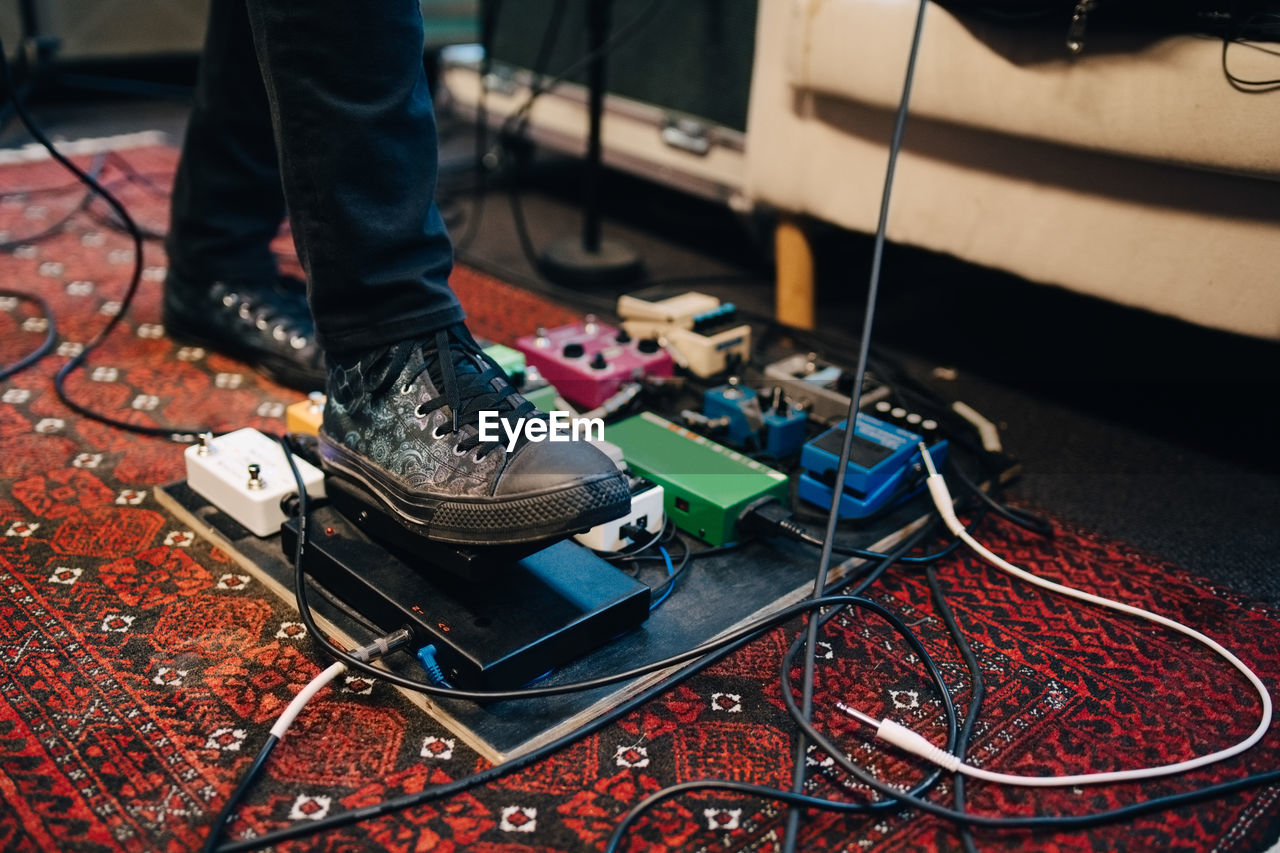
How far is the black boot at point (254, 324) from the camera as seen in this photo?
4.10ft

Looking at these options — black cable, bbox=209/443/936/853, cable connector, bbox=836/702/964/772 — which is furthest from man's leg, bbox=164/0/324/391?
cable connector, bbox=836/702/964/772

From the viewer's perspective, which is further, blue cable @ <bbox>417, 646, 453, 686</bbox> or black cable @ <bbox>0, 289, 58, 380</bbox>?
black cable @ <bbox>0, 289, 58, 380</bbox>

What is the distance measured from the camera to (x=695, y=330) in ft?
4.19

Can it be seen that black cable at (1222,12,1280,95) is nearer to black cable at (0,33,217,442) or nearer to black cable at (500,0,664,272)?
black cable at (500,0,664,272)

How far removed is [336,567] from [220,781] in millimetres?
187

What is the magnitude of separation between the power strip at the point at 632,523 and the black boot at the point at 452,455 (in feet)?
0.42

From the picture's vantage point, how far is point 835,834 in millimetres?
682

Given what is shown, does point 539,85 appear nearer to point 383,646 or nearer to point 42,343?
point 42,343

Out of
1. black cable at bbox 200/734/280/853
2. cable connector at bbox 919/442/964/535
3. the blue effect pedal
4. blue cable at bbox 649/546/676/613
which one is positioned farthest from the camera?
the blue effect pedal

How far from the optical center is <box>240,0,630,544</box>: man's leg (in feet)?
2.51

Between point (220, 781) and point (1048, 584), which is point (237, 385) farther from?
point (1048, 584)

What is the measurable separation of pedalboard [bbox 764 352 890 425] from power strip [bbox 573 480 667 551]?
29 centimetres

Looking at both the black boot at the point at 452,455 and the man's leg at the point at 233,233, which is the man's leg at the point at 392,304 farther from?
the man's leg at the point at 233,233

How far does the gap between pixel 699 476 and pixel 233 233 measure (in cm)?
69
